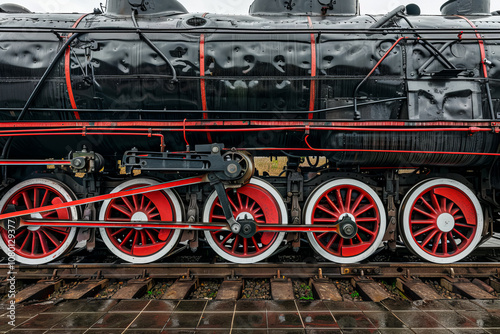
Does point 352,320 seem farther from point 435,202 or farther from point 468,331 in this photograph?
point 435,202

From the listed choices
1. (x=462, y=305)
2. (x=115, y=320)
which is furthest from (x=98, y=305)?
(x=462, y=305)

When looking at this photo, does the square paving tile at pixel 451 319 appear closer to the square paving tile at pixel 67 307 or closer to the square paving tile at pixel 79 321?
the square paving tile at pixel 79 321

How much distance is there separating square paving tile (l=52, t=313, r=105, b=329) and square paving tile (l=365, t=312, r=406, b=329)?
2489 millimetres

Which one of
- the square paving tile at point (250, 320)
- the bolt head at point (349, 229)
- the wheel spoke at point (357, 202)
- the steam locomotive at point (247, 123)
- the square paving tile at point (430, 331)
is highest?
the steam locomotive at point (247, 123)

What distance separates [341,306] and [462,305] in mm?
1224

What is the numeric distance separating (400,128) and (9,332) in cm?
423

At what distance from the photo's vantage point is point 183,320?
7.90ft

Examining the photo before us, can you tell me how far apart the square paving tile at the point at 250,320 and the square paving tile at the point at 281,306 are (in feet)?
0.43

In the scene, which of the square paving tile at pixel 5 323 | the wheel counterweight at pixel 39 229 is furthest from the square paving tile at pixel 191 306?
the wheel counterweight at pixel 39 229

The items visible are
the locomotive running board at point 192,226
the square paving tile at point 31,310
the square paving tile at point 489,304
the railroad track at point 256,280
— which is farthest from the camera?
the locomotive running board at point 192,226

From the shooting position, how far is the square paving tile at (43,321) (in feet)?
7.58

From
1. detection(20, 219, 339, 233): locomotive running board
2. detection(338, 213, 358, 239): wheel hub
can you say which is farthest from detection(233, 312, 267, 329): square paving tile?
detection(338, 213, 358, 239): wheel hub

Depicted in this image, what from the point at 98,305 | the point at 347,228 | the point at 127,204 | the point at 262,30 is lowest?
the point at 98,305

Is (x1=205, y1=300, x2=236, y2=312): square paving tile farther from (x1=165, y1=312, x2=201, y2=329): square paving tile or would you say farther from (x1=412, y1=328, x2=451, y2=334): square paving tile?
(x1=412, y1=328, x2=451, y2=334): square paving tile
